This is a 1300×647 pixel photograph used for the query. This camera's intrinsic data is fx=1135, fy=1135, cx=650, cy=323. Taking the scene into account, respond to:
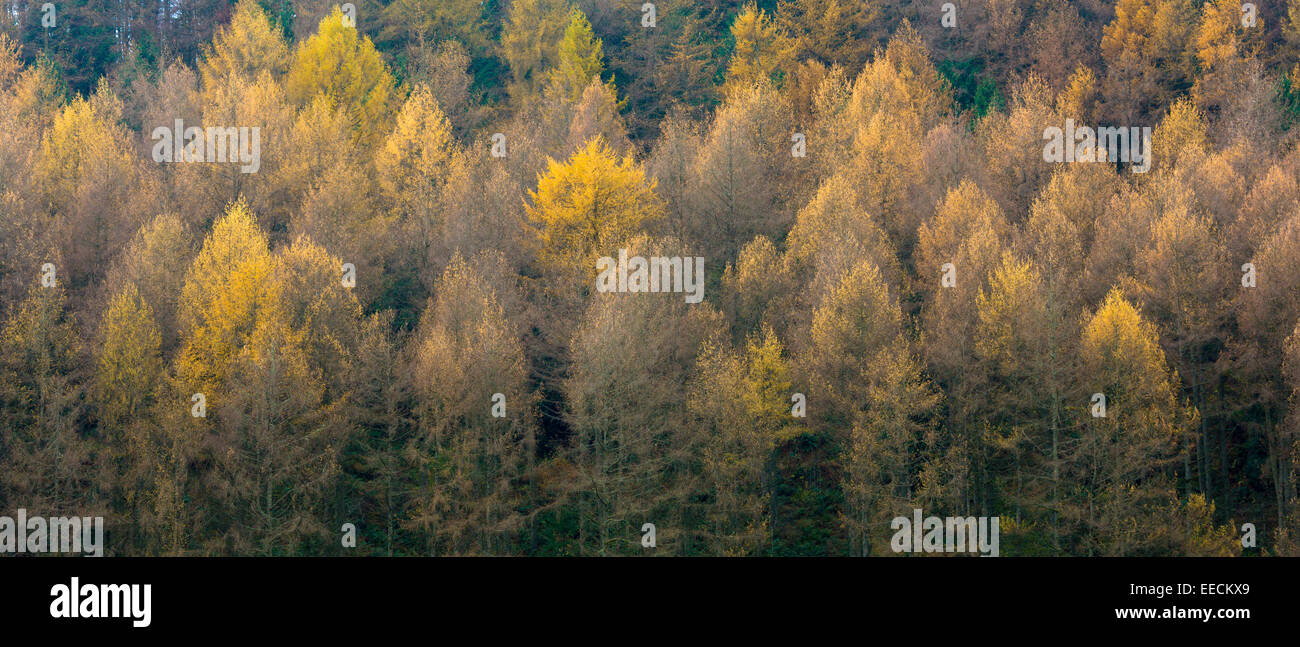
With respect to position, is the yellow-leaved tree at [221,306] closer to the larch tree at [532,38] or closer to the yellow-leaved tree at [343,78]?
the yellow-leaved tree at [343,78]

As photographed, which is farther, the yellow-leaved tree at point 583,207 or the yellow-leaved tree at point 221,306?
the yellow-leaved tree at point 583,207

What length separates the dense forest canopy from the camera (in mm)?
36562

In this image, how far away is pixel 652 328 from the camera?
39.6 meters

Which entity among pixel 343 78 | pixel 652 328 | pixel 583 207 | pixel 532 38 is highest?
pixel 532 38

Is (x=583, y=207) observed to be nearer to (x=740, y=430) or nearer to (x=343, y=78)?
(x=740, y=430)

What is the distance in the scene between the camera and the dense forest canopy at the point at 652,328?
3656cm

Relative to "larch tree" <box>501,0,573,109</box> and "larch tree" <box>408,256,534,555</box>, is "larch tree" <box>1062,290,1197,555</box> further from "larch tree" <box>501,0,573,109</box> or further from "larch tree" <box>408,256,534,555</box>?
"larch tree" <box>501,0,573,109</box>

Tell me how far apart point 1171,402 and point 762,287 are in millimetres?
14631

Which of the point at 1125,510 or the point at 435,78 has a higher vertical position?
the point at 435,78

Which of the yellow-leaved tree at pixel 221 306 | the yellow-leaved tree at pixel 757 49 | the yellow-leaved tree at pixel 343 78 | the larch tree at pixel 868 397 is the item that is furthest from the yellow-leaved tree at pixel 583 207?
the yellow-leaved tree at pixel 757 49

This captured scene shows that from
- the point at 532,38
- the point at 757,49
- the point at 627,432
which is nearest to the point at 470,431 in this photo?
the point at 627,432

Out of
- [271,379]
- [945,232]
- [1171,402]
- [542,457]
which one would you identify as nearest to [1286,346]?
[1171,402]

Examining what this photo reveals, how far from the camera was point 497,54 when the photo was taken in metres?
70.7
